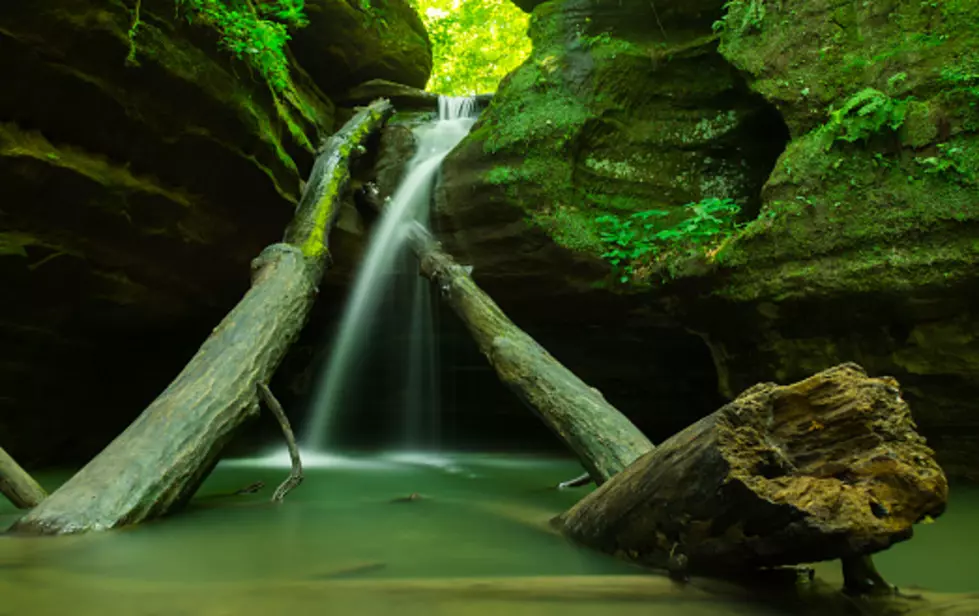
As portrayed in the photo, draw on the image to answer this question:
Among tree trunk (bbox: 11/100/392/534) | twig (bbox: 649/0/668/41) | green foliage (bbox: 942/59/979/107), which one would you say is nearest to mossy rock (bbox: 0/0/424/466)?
tree trunk (bbox: 11/100/392/534)

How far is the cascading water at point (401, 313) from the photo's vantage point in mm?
8367

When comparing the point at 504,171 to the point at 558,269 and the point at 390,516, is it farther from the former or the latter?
the point at 390,516

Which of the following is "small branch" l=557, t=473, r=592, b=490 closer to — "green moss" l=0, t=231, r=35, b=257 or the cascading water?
the cascading water

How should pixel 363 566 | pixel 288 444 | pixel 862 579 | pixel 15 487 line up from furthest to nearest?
1. pixel 288 444
2. pixel 15 487
3. pixel 363 566
4. pixel 862 579

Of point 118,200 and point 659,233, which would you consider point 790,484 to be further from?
point 118,200

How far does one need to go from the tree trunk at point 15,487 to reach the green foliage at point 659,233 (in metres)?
5.42

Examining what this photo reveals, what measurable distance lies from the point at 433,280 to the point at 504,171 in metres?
1.54

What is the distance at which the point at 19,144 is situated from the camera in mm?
5230

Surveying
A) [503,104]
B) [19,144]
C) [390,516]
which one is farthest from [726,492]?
[503,104]

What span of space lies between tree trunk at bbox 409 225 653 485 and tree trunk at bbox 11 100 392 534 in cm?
147

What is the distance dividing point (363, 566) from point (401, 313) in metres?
6.08

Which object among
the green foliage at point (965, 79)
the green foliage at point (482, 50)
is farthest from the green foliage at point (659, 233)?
the green foliage at point (482, 50)

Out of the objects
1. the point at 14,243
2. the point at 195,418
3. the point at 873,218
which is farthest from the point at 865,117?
the point at 14,243

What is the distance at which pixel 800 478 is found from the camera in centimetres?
222
